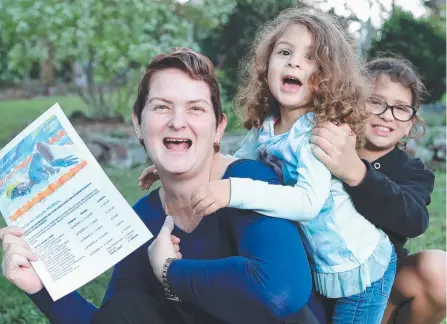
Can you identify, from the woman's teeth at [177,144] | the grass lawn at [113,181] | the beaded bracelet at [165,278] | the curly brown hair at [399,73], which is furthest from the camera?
the grass lawn at [113,181]

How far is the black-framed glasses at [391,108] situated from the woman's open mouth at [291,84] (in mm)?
413

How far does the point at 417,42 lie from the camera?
27.3 feet

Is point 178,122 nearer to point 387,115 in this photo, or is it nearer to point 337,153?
point 337,153

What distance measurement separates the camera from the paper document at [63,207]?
1.79 m

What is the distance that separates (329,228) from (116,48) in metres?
5.83

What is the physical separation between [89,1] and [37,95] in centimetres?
115

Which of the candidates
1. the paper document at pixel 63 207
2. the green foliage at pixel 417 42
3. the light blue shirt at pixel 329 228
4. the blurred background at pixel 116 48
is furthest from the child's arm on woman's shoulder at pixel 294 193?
the green foliage at pixel 417 42

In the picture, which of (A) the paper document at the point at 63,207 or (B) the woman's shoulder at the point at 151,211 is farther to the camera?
(B) the woman's shoulder at the point at 151,211

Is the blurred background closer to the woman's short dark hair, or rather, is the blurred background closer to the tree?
the tree

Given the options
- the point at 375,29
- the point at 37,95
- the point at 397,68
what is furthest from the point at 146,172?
the point at 375,29

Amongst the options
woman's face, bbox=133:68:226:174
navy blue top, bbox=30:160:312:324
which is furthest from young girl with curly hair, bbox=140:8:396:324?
woman's face, bbox=133:68:226:174

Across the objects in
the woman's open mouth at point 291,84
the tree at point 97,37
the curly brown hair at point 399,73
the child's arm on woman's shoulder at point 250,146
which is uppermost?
the curly brown hair at point 399,73

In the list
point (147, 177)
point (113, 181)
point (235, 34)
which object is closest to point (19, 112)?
point (113, 181)

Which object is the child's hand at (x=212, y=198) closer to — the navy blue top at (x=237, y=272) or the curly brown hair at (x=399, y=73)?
the navy blue top at (x=237, y=272)
